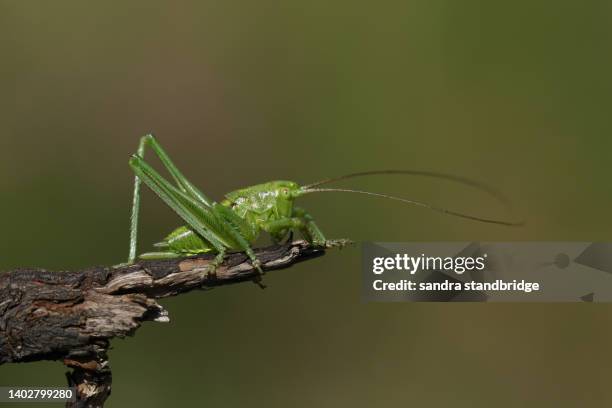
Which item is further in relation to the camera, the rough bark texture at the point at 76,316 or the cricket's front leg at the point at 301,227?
the cricket's front leg at the point at 301,227

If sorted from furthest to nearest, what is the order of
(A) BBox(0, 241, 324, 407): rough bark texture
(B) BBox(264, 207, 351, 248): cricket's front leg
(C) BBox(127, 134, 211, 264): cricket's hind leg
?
(B) BBox(264, 207, 351, 248): cricket's front leg, (C) BBox(127, 134, 211, 264): cricket's hind leg, (A) BBox(0, 241, 324, 407): rough bark texture

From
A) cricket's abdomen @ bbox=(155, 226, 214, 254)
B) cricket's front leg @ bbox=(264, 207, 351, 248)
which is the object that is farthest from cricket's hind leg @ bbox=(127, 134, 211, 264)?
cricket's front leg @ bbox=(264, 207, 351, 248)

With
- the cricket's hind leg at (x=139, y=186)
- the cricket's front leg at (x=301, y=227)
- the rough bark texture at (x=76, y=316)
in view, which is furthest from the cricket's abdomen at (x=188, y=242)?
the rough bark texture at (x=76, y=316)

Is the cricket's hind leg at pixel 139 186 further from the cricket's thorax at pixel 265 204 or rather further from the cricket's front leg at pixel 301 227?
the cricket's front leg at pixel 301 227

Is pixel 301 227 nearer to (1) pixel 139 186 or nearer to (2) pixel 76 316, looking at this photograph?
(1) pixel 139 186

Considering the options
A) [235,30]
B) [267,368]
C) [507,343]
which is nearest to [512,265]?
[507,343]

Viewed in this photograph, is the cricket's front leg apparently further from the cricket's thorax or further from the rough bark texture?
the rough bark texture
